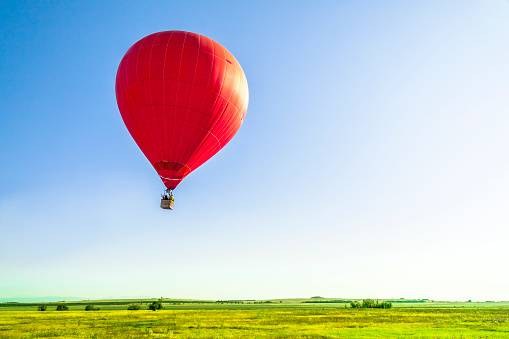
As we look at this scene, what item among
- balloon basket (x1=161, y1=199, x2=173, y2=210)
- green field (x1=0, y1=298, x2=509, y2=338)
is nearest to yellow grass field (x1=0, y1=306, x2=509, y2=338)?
green field (x1=0, y1=298, x2=509, y2=338)

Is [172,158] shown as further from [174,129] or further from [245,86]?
[245,86]

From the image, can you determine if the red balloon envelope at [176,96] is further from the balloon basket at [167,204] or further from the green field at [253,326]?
the green field at [253,326]

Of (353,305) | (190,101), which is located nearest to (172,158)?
(190,101)

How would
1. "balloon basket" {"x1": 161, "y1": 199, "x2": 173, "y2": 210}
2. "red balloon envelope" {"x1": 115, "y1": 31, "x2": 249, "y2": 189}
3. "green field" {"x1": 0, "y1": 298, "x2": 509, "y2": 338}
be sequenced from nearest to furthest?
"red balloon envelope" {"x1": 115, "y1": 31, "x2": 249, "y2": 189}
"green field" {"x1": 0, "y1": 298, "x2": 509, "y2": 338}
"balloon basket" {"x1": 161, "y1": 199, "x2": 173, "y2": 210}

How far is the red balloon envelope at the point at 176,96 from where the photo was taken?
21.4 metres

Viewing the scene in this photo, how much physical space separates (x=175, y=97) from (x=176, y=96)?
97mm

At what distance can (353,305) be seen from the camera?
81.7m

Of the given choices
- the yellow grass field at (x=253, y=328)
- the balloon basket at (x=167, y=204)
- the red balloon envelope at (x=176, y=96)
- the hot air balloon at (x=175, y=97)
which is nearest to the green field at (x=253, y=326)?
the yellow grass field at (x=253, y=328)

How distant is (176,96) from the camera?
21359 millimetres

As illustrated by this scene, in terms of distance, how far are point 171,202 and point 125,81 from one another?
9347 millimetres

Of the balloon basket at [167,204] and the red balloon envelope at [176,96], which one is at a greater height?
the red balloon envelope at [176,96]

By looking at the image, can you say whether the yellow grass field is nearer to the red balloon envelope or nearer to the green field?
the green field

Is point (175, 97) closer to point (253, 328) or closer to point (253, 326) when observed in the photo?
point (253, 328)

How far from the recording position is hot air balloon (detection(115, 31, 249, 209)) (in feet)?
70.3
